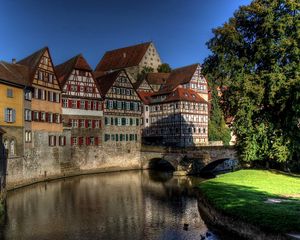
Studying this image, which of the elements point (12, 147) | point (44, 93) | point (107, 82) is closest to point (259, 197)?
point (12, 147)

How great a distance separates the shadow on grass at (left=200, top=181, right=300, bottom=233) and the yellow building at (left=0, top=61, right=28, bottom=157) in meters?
16.9

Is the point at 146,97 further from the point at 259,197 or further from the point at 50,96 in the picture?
the point at 259,197

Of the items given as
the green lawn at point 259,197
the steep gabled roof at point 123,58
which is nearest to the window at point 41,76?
the green lawn at point 259,197

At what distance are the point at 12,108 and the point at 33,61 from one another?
27.5ft

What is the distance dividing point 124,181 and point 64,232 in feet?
66.0

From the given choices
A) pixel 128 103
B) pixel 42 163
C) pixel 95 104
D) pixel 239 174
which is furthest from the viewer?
pixel 128 103

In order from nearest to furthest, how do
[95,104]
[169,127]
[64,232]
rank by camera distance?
1. [64,232]
2. [95,104]
3. [169,127]

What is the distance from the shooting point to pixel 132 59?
259 feet

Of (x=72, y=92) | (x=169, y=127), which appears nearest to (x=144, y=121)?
(x=169, y=127)

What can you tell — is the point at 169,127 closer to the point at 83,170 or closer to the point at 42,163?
the point at 83,170

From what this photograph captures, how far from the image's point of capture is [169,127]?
186 ft

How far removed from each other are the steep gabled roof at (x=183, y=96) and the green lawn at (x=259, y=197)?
28.2 metres

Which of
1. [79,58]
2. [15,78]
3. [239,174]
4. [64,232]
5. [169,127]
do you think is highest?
[79,58]

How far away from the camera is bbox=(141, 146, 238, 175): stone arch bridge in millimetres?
40203
